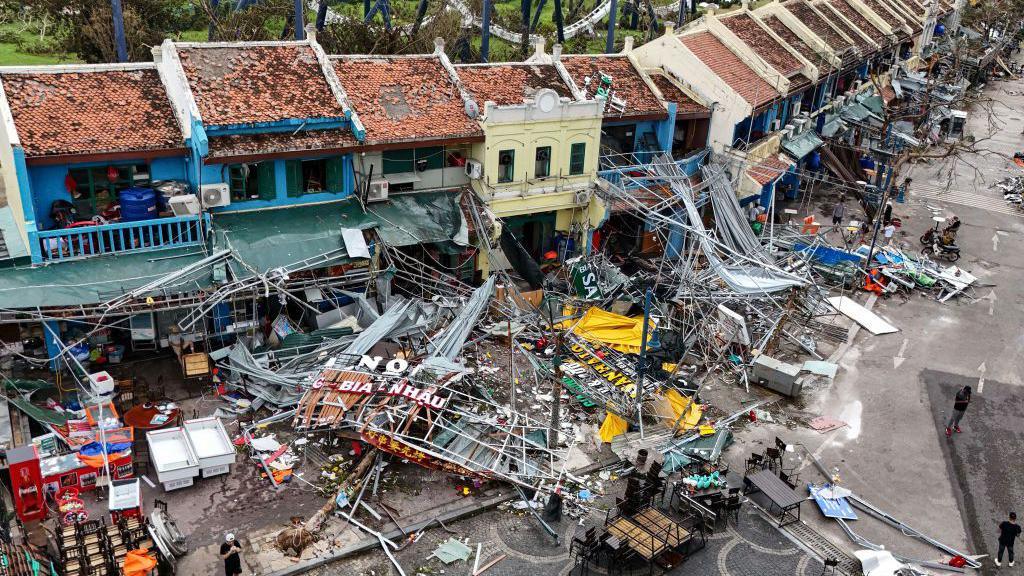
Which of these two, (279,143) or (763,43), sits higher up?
(763,43)

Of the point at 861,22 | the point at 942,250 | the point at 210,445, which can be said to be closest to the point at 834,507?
the point at 210,445

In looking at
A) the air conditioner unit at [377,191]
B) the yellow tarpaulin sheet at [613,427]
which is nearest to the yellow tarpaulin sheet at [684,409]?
the yellow tarpaulin sheet at [613,427]

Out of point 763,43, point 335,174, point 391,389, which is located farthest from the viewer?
point 763,43

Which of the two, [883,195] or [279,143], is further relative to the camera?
[883,195]

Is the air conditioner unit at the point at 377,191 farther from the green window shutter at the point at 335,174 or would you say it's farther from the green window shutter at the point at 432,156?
the green window shutter at the point at 432,156

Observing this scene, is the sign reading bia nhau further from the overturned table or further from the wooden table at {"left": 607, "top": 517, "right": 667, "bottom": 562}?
the overturned table

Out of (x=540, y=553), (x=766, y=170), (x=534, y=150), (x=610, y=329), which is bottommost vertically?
(x=540, y=553)

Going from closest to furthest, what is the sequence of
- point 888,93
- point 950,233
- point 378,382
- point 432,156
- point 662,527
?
point 662,527 < point 378,382 < point 432,156 < point 950,233 < point 888,93

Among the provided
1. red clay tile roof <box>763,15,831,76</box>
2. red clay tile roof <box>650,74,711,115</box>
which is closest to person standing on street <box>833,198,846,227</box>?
red clay tile roof <box>763,15,831,76</box>

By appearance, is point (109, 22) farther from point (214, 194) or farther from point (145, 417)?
point (145, 417)
